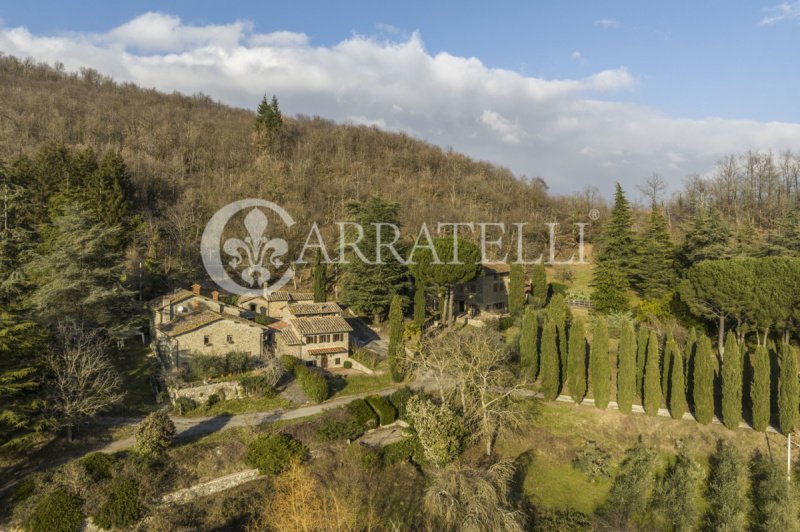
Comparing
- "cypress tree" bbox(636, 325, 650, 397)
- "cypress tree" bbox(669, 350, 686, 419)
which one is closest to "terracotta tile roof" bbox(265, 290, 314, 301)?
"cypress tree" bbox(636, 325, 650, 397)

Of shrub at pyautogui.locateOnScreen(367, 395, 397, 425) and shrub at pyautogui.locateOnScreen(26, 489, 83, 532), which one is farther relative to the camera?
shrub at pyautogui.locateOnScreen(367, 395, 397, 425)

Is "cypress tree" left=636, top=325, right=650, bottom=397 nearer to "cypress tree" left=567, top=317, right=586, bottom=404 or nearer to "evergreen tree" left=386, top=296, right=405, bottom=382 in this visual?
"cypress tree" left=567, top=317, right=586, bottom=404

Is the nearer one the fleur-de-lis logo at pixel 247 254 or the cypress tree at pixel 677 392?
the cypress tree at pixel 677 392

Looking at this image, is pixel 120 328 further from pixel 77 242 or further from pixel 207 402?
pixel 207 402

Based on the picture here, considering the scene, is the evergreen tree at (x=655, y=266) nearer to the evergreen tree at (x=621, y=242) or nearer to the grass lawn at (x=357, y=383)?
the evergreen tree at (x=621, y=242)

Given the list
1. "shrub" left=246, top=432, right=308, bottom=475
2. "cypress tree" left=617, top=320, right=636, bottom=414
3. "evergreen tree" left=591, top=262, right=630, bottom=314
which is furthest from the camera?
"evergreen tree" left=591, top=262, right=630, bottom=314

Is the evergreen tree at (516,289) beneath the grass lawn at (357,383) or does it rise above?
above

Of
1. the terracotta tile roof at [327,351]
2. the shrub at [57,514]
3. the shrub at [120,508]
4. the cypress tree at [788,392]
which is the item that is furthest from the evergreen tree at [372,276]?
the cypress tree at [788,392]

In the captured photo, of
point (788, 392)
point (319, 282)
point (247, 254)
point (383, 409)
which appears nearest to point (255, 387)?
point (383, 409)
